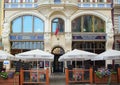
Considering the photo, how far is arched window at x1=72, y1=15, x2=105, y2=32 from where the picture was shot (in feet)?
126

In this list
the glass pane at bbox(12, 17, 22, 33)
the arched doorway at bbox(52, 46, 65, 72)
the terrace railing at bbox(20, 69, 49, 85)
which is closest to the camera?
the terrace railing at bbox(20, 69, 49, 85)

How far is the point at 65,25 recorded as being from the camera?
3828 cm

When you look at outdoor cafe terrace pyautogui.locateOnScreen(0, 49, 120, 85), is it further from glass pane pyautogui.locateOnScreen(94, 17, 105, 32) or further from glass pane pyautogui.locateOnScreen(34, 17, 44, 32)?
glass pane pyautogui.locateOnScreen(94, 17, 105, 32)

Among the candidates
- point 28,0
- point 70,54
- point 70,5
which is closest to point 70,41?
point 70,5

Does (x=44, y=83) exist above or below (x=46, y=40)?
below

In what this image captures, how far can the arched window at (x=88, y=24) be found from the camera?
38.5m

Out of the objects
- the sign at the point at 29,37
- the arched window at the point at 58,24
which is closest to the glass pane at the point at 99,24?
the arched window at the point at 58,24

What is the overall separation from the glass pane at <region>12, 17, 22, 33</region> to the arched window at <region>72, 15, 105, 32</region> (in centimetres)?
701

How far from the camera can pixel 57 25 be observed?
127 ft

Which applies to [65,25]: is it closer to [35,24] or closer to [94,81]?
[35,24]

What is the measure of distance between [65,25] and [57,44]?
2.71 metres

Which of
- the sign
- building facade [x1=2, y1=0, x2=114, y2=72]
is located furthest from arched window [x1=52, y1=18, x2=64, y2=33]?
the sign

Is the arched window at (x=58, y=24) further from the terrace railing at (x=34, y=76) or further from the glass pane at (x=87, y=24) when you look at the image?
the terrace railing at (x=34, y=76)

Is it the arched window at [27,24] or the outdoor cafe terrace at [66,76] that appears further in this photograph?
the arched window at [27,24]
